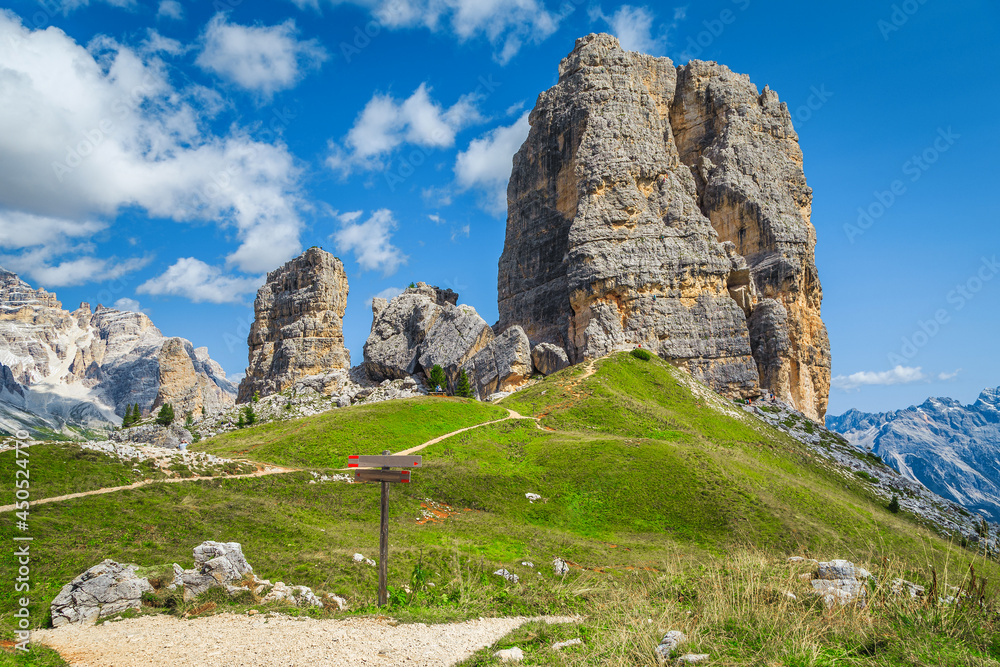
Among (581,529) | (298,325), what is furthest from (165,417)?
(581,529)

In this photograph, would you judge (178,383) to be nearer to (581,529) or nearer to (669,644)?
(581,529)

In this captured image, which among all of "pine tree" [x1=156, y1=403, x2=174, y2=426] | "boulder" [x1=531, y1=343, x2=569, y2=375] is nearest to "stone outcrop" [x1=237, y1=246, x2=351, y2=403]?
"pine tree" [x1=156, y1=403, x2=174, y2=426]

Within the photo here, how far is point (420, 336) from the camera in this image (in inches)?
3228

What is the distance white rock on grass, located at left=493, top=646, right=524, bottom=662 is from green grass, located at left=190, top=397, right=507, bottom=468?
24.6 metres

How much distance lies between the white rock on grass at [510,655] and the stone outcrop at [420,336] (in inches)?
2484

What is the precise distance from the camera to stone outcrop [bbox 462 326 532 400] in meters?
67.1

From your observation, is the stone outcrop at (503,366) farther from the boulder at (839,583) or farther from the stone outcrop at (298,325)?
the boulder at (839,583)

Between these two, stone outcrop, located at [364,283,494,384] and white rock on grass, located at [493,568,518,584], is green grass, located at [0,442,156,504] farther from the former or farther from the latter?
stone outcrop, located at [364,283,494,384]

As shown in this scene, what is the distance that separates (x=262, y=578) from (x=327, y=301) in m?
80.5

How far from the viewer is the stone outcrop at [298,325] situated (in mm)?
88062

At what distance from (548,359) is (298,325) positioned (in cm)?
4525

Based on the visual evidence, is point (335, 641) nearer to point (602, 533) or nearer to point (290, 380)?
point (602, 533)

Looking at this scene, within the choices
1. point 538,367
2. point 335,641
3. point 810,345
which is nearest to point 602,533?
point 335,641

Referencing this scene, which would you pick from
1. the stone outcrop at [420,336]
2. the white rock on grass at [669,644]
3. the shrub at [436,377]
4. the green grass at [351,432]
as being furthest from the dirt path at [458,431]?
the stone outcrop at [420,336]
